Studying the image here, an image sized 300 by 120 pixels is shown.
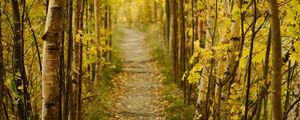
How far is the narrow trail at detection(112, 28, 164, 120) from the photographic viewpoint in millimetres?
11634

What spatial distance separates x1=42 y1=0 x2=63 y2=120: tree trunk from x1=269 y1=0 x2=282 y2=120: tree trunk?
1.98m

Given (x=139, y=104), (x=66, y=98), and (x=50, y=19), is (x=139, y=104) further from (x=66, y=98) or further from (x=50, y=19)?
(x=50, y=19)

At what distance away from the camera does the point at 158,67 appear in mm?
19609

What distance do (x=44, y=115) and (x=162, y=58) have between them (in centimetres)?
1716

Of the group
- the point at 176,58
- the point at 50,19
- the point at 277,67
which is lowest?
the point at 176,58

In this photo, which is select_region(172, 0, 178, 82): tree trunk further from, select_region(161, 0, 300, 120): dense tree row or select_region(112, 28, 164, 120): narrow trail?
select_region(161, 0, 300, 120): dense tree row

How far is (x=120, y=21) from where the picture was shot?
58.7 meters

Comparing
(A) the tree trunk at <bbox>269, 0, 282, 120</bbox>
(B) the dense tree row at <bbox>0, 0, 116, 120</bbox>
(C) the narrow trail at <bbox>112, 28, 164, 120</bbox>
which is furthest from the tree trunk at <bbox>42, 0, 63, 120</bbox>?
(C) the narrow trail at <bbox>112, 28, 164, 120</bbox>

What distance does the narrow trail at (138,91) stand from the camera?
11.6 metres

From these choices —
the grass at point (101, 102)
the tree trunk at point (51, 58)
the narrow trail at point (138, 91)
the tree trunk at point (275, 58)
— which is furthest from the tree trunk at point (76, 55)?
the tree trunk at point (275, 58)

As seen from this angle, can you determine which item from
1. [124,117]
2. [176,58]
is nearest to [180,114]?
[124,117]

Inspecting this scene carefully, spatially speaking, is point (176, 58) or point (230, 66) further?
point (176, 58)

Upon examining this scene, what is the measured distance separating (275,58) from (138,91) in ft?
39.6

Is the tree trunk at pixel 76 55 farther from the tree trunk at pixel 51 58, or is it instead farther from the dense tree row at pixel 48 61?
the tree trunk at pixel 51 58
